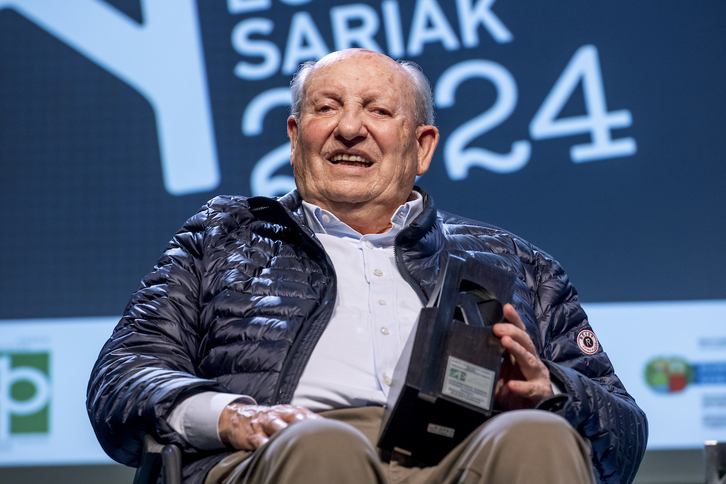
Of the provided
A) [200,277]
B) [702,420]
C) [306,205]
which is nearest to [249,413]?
[200,277]

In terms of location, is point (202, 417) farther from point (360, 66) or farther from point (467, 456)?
point (360, 66)

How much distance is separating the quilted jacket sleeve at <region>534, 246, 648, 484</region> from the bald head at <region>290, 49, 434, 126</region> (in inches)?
18.2

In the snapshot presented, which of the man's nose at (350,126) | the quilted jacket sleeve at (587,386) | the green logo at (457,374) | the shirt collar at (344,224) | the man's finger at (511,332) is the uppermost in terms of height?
the man's nose at (350,126)

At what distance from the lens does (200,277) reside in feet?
4.78

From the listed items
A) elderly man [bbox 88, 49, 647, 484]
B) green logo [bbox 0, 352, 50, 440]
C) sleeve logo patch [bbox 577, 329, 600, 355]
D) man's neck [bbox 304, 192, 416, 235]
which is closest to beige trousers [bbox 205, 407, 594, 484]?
elderly man [bbox 88, 49, 647, 484]

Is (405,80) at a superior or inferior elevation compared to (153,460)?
superior

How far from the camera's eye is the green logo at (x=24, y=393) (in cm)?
233

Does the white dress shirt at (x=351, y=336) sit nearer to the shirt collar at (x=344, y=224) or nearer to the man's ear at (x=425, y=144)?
→ the shirt collar at (x=344, y=224)

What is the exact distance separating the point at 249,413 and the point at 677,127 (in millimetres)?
1937

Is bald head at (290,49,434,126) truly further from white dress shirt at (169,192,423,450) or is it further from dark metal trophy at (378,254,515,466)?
dark metal trophy at (378,254,515,466)

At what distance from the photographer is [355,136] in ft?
5.23

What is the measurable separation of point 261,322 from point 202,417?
10.8 inches

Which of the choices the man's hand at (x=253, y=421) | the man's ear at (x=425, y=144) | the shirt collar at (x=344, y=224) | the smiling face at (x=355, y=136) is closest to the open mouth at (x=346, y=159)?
the smiling face at (x=355, y=136)

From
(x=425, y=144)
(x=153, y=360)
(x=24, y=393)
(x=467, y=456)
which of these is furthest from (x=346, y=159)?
(x=24, y=393)
